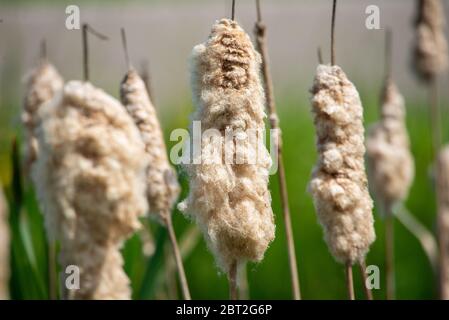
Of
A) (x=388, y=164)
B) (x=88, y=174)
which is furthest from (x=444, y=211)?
(x=88, y=174)

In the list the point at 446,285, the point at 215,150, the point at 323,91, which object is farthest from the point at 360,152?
the point at 446,285

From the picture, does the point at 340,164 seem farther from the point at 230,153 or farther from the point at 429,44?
the point at 429,44

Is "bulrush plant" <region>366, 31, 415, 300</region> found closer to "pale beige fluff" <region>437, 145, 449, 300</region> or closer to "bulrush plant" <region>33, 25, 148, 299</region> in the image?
"pale beige fluff" <region>437, 145, 449, 300</region>

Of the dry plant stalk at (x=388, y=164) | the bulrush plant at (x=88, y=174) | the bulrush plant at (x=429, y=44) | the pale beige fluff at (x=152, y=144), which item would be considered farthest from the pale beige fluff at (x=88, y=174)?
the bulrush plant at (x=429, y=44)

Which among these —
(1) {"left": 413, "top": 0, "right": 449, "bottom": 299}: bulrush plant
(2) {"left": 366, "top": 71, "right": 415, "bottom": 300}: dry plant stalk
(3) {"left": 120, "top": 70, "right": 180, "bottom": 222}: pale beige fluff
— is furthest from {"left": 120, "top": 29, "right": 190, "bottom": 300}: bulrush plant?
(1) {"left": 413, "top": 0, "right": 449, "bottom": 299}: bulrush plant

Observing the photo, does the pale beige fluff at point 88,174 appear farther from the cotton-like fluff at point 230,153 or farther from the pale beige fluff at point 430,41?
the pale beige fluff at point 430,41

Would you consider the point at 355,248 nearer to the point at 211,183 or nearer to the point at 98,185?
the point at 211,183

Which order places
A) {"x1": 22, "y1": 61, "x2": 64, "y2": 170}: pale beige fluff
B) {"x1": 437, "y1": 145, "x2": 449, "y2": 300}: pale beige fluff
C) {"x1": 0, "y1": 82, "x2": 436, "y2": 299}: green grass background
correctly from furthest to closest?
{"x1": 437, "y1": 145, "x2": 449, "y2": 300}: pale beige fluff
{"x1": 0, "y1": 82, "x2": 436, "y2": 299}: green grass background
{"x1": 22, "y1": 61, "x2": 64, "y2": 170}: pale beige fluff
